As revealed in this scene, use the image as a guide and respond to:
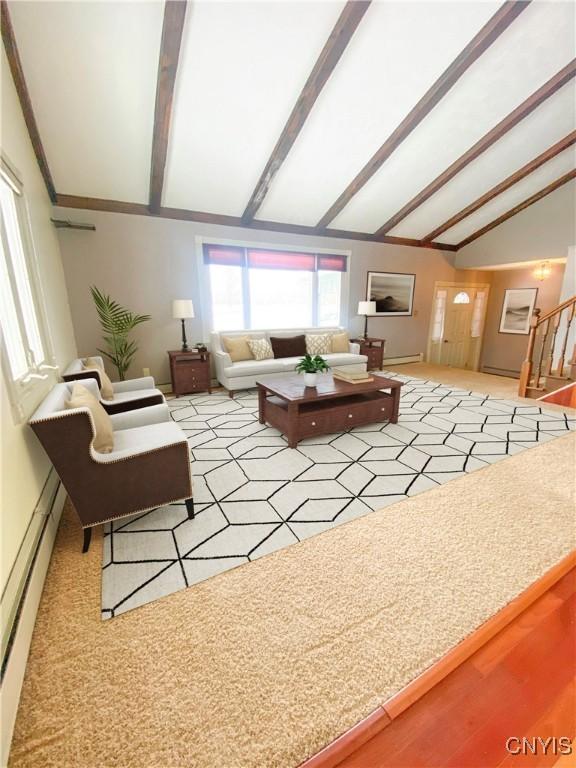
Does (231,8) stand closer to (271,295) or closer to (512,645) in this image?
(271,295)

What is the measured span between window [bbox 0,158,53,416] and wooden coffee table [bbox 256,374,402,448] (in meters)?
1.79

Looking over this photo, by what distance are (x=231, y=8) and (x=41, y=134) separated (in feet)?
6.80

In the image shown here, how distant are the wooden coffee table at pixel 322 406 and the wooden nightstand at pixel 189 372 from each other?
1460 millimetres

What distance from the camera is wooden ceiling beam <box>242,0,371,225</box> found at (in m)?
2.28

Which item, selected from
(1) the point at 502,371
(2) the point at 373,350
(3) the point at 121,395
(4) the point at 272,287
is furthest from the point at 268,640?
(1) the point at 502,371

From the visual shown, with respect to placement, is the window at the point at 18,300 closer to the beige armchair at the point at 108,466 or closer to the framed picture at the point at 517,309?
A: the beige armchair at the point at 108,466

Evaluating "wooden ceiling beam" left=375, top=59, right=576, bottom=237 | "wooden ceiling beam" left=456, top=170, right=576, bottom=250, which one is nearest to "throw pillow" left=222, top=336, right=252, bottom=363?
"wooden ceiling beam" left=375, top=59, right=576, bottom=237

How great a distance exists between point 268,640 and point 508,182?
21.1ft

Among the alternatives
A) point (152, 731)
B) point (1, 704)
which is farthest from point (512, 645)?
point (1, 704)

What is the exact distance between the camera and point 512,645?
1205 millimetres

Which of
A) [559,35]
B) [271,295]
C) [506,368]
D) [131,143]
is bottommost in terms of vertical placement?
[506,368]

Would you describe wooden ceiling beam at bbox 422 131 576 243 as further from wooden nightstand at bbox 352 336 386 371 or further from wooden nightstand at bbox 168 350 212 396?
wooden nightstand at bbox 168 350 212 396

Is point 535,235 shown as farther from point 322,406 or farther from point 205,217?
point 205,217

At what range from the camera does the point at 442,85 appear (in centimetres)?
296
